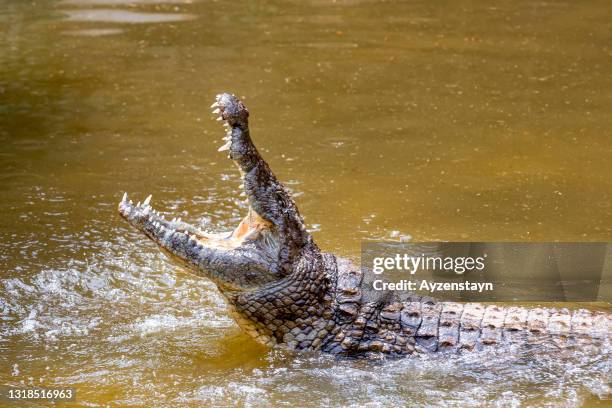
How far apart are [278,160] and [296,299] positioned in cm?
359

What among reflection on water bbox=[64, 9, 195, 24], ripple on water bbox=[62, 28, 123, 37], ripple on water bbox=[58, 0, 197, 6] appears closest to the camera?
ripple on water bbox=[62, 28, 123, 37]

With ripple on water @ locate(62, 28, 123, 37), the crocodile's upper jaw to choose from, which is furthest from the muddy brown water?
the crocodile's upper jaw

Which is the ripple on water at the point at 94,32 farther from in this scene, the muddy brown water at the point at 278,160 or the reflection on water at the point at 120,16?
the reflection on water at the point at 120,16

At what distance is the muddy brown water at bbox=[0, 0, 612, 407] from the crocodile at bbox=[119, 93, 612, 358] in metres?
0.12

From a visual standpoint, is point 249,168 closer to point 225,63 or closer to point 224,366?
point 224,366

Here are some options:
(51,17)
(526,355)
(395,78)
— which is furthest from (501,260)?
(51,17)

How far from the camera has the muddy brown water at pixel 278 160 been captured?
18.5 ft

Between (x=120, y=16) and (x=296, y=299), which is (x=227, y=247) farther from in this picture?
(x=120, y=16)

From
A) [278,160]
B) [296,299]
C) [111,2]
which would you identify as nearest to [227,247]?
[296,299]

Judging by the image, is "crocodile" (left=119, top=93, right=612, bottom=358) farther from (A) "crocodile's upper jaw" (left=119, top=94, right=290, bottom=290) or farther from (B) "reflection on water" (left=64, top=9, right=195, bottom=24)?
(B) "reflection on water" (left=64, top=9, right=195, bottom=24)

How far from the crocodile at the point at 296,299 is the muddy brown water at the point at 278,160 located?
119mm

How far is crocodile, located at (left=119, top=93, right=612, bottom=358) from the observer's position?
564cm

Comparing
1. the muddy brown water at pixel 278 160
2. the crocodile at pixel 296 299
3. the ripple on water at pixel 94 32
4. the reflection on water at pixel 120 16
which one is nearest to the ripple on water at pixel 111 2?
the muddy brown water at pixel 278 160

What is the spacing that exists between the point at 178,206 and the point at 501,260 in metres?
2.75
